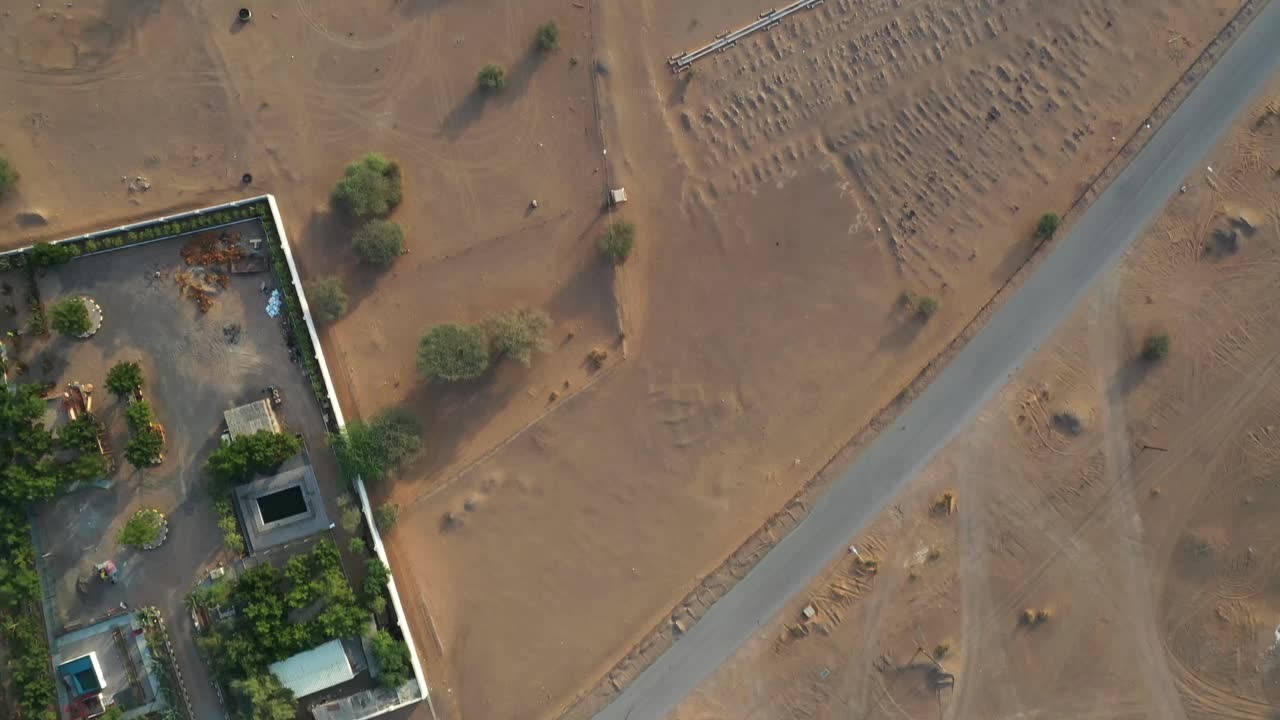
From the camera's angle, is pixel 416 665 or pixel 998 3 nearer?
pixel 416 665

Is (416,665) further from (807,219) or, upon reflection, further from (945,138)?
(945,138)

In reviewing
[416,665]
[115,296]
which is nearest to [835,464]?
[416,665]

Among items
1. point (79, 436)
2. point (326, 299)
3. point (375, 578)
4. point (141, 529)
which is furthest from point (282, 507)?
point (326, 299)

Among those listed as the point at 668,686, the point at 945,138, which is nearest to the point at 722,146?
the point at 945,138

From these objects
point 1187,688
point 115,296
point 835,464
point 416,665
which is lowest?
point 1187,688

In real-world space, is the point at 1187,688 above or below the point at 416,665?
below

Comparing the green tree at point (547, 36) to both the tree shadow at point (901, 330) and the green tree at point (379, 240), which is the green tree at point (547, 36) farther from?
the tree shadow at point (901, 330)
